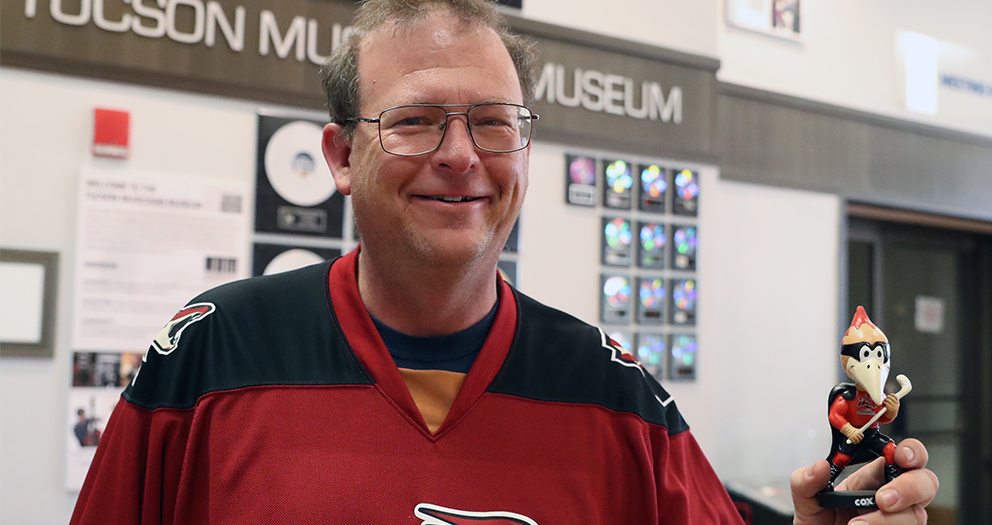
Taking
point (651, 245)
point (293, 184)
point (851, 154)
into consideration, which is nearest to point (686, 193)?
point (651, 245)

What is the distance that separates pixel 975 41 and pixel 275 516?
5.26 m

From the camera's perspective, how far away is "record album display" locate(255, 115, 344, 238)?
8.57ft

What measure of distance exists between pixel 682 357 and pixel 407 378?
243 centimetres

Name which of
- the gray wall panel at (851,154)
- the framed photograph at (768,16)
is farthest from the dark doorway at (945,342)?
the framed photograph at (768,16)

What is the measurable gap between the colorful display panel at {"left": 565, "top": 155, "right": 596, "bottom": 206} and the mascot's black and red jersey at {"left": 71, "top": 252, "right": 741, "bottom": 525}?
1.90 metres

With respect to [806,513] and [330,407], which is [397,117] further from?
[806,513]

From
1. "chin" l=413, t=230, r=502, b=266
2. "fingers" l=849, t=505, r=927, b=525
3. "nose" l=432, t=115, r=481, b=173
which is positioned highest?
"nose" l=432, t=115, r=481, b=173

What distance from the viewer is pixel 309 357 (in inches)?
48.1

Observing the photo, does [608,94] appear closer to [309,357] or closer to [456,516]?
[309,357]

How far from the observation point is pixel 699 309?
11.5ft

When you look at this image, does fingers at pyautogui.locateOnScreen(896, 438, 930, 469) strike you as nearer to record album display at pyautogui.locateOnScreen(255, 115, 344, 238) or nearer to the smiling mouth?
the smiling mouth

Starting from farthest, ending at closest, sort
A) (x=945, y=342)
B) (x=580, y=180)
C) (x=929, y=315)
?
1. (x=945, y=342)
2. (x=929, y=315)
3. (x=580, y=180)

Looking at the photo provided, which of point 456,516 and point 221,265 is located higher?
point 221,265

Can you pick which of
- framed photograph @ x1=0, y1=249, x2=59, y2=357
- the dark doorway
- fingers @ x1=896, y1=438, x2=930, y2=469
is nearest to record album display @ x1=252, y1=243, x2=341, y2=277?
framed photograph @ x1=0, y1=249, x2=59, y2=357
